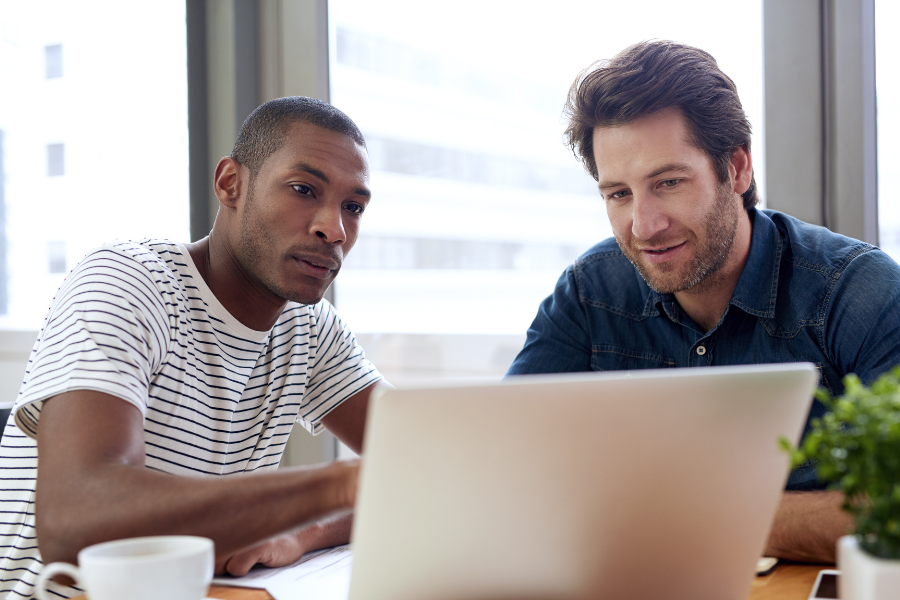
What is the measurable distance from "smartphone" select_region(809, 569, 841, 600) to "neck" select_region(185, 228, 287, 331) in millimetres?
981

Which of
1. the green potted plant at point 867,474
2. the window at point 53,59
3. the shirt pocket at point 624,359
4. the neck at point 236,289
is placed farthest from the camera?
the window at point 53,59

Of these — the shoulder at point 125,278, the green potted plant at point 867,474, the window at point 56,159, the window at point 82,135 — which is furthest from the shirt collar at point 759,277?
the window at point 56,159

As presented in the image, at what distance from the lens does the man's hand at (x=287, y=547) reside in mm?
940

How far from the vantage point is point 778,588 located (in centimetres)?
83

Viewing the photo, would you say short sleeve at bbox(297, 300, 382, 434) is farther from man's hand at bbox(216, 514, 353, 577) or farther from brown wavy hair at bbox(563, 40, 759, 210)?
brown wavy hair at bbox(563, 40, 759, 210)

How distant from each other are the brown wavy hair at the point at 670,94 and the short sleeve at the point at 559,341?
0.38 meters

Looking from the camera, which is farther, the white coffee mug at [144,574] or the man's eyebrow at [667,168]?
the man's eyebrow at [667,168]

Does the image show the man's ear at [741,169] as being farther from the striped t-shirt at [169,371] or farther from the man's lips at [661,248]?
the striped t-shirt at [169,371]

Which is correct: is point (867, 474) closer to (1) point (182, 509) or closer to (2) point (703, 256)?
(1) point (182, 509)

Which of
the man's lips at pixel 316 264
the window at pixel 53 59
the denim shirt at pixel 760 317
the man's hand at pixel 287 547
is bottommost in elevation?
the man's hand at pixel 287 547

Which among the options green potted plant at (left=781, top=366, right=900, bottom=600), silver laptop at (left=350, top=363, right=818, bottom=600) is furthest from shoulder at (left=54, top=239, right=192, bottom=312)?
green potted plant at (left=781, top=366, right=900, bottom=600)

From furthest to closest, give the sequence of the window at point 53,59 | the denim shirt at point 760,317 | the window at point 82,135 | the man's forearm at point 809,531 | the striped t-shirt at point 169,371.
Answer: the window at point 53,59, the window at point 82,135, the denim shirt at point 760,317, the striped t-shirt at point 169,371, the man's forearm at point 809,531

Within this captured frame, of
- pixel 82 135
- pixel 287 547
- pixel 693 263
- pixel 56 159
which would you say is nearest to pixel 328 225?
pixel 287 547

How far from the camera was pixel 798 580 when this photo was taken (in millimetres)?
856
